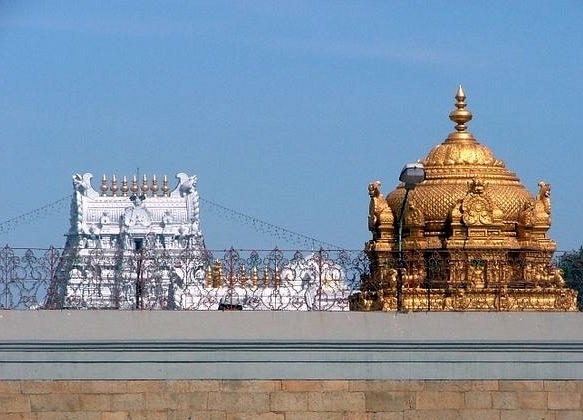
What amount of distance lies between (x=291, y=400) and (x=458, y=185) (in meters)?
7.43

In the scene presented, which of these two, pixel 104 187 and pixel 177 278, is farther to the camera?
pixel 104 187

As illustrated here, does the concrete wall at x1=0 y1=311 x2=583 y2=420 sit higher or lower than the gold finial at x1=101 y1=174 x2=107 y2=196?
lower

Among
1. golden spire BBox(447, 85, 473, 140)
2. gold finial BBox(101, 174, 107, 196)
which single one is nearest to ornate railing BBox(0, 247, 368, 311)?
golden spire BBox(447, 85, 473, 140)

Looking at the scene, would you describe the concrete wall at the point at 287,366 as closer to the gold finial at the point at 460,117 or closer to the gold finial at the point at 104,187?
the gold finial at the point at 460,117

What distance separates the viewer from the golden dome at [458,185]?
83.3 ft

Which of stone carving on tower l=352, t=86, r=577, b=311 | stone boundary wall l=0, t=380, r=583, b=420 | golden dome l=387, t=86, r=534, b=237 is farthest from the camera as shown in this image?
golden dome l=387, t=86, r=534, b=237

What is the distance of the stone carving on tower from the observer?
2278 centimetres

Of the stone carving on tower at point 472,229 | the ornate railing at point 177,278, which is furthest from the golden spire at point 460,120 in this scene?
the ornate railing at point 177,278

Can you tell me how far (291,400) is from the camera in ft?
61.5

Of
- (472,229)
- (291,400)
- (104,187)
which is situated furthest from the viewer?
(104,187)

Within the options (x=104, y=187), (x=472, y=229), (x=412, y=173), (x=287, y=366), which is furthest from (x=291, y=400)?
(x=104, y=187)

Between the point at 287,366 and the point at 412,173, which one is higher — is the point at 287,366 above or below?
below

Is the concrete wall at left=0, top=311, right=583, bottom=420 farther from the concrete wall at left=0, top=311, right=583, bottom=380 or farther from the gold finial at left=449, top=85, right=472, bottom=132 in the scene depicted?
the gold finial at left=449, top=85, right=472, bottom=132

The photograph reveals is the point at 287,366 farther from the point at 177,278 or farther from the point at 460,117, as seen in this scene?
the point at 460,117
